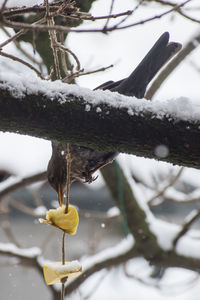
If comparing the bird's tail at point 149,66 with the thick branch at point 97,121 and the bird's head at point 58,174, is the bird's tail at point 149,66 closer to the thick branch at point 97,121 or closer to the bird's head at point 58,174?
the bird's head at point 58,174

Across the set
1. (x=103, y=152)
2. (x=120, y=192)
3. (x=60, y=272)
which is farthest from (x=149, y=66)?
(x=120, y=192)

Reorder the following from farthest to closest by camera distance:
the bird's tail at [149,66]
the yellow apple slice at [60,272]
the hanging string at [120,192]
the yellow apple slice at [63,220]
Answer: the hanging string at [120,192] < the bird's tail at [149,66] < the yellow apple slice at [63,220] < the yellow apple slice at [60,272]

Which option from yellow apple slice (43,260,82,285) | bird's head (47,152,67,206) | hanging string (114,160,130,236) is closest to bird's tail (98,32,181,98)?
bird's head (47,152,67,206)

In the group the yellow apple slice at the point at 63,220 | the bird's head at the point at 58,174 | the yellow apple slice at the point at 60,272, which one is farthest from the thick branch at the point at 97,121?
the bird's head at the point at 58,174

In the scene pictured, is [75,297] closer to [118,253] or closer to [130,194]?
[118,253]

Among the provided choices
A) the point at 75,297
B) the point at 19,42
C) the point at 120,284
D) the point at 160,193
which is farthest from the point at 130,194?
the point at 120,284

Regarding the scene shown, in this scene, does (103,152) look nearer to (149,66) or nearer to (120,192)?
(149,66)

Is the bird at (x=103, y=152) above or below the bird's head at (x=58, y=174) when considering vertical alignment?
above

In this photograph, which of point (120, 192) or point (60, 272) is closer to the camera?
point (60, 272)
